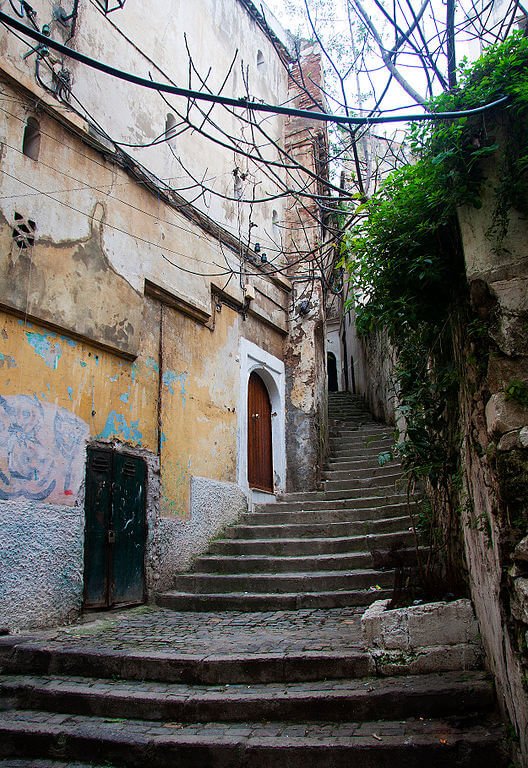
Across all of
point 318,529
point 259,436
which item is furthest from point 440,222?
point 259,436

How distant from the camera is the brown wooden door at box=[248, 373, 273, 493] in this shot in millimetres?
9945

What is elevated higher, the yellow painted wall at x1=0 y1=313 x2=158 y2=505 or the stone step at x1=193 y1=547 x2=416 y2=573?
the yellow painted wall at x1=0 y1=313 x2=158 y2=505

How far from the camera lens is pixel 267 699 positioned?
3701 millimetres

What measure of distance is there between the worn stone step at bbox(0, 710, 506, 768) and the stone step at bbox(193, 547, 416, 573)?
3046 millimetres

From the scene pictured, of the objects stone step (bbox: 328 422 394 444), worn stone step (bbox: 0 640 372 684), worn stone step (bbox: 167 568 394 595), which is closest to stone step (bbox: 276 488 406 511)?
worn stone step (bbox: 167 568 394 595)

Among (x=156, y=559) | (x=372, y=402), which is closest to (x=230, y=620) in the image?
(x=156, y=559)

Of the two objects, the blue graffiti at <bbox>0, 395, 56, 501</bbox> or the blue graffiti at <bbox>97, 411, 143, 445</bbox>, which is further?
the blue graffiti at <bbox>97, 411, 143, 445</bbox>

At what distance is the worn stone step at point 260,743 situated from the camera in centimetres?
308

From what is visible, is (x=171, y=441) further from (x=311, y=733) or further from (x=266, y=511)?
(x=311, y=733)

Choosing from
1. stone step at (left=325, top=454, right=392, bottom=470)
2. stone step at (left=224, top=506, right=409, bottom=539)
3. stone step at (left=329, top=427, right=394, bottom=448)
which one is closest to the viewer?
stone step at (left=224, top=506, right=409, bottom=539)

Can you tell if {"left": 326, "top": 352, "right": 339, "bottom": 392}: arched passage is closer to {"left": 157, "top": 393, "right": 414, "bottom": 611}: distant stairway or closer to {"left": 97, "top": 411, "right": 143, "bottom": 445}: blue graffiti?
{"left": 157, "top": 393, "right": 414, "bottom": 611}: distant stairway

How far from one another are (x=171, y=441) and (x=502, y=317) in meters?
5.27

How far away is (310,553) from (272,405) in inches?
159

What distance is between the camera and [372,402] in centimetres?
1463
